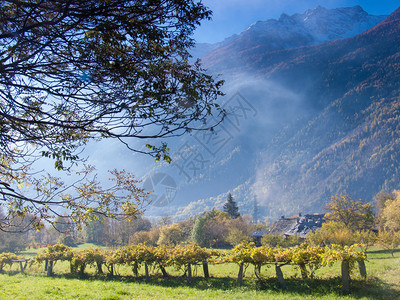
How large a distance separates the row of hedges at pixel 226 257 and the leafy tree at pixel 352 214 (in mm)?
27764

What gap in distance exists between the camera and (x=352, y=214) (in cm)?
3569

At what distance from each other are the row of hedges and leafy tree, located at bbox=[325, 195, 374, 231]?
27.8m

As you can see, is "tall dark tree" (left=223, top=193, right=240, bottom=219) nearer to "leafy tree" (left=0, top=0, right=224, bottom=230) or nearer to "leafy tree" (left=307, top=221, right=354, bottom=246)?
"leafy tree" (left=307, top=221, right=354, bottom=246)

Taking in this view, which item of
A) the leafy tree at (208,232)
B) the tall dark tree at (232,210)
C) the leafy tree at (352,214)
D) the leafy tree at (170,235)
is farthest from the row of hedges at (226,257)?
the tall dark tree at (232,210)

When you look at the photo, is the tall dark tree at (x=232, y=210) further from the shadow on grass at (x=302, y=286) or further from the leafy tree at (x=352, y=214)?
the shadow on grass at (x=302, y=286)

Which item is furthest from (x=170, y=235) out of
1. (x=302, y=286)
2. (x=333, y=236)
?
(x=302, y=286)

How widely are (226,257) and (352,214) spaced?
32842mm

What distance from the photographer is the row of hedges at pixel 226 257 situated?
317 inches

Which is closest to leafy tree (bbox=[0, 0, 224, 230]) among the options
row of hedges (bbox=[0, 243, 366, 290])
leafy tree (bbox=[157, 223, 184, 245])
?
row of hedges (bbox=[0, 243, 366, 290])

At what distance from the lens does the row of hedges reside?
8062mm

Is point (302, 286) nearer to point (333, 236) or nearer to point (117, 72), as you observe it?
point (117, 72)

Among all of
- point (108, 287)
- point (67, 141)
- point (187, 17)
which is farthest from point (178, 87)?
point (108, 287)

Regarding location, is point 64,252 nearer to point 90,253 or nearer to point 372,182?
point 90,253

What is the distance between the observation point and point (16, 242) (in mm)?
44250
